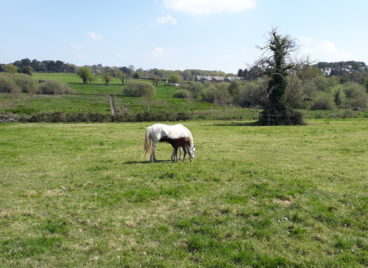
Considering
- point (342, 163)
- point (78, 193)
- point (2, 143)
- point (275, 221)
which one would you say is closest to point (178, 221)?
point (275, 221)

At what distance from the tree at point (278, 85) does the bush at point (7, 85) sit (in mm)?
84303

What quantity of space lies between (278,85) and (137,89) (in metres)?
68.9

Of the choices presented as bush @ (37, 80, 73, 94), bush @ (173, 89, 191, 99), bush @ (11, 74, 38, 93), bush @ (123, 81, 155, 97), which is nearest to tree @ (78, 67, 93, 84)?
bush @ (37, 80, 73, 94)

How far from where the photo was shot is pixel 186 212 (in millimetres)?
9859

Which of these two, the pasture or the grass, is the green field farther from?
the pasture

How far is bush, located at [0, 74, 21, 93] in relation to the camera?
98588 millimetres

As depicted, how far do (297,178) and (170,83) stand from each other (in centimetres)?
15266

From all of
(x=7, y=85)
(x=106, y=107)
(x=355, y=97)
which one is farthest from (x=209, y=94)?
(x=7, y=85)

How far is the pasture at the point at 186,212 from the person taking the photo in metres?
7.25

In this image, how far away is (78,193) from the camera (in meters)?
12.1

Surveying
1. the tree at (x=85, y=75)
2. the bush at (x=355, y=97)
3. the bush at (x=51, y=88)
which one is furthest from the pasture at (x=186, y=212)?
the tree at (x=85, y=75)

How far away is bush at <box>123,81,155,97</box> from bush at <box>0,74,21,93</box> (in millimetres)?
34249

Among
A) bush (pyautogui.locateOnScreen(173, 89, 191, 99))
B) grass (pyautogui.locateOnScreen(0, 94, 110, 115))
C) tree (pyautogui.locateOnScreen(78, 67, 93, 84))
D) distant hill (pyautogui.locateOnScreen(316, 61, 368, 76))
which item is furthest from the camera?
distant hill (pyautogui.locateOnScreen(316, 61, 368, 76))

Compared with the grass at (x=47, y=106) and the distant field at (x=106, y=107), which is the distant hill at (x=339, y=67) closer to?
the distant field at (x=106, y=107)
